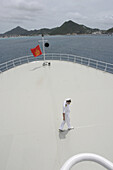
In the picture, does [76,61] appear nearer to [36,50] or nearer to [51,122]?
[36,50]

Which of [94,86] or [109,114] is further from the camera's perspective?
[94,86]

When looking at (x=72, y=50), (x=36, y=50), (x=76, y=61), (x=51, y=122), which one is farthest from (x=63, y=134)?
(x=72, y=50)

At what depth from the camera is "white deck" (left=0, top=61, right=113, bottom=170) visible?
10.7 ft

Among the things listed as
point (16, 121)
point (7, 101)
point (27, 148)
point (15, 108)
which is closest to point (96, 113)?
point (27, 148)

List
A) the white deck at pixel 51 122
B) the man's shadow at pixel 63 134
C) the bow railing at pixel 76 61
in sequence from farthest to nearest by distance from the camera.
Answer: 1. the bow railing at pixel 76 61
2. the man's shadow at pixel 63 134
3. the white deck at pixel 51 122

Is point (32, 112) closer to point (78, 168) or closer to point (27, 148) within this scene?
point (27, 148)

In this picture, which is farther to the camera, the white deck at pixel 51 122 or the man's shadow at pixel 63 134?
the man's shadow at pixel 63 134

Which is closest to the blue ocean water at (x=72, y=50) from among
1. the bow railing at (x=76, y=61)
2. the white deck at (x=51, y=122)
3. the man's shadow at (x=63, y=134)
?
the bow railing at (x=76, y=61)

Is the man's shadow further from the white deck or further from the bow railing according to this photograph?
the bow railing

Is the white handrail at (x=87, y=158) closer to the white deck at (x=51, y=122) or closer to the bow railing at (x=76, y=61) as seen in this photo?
the white deck at (x=51, y=122)

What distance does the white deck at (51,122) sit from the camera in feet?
10.7

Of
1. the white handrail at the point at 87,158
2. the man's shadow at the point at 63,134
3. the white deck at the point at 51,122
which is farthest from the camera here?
the man's shadow at the point at 63,134

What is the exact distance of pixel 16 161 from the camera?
10.5 ft

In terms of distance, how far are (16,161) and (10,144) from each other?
2.16ft
